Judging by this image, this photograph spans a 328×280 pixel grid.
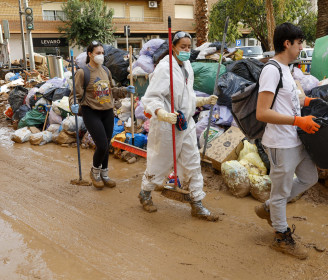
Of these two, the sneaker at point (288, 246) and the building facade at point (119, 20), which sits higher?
the building facade at point (119, 20)

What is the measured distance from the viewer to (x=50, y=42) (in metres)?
29.2

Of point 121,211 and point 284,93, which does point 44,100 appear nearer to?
point 121,211

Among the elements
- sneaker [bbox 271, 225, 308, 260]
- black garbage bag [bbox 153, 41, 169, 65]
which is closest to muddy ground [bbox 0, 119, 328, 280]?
sneaker [bbox 271, 225, 308, 260]

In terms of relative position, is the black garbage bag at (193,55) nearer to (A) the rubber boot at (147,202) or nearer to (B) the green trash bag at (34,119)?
(B) the green trash bag at (34,119)

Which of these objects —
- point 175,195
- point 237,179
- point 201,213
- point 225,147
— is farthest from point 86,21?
point 201,213

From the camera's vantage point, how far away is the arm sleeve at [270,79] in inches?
91.6

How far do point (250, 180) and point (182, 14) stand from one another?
30031mm

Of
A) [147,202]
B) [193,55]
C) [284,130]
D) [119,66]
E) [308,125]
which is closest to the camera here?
[308,125]

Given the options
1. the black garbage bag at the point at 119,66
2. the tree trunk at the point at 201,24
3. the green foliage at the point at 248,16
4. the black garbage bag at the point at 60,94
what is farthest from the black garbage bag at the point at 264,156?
the green foliage at the point at 248,16

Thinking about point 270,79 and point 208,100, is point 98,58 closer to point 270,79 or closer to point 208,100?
point 208,100

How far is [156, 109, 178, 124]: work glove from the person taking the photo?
2947 mm

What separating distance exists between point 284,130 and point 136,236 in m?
1.57

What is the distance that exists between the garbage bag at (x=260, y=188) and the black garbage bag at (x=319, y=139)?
141 centimetres

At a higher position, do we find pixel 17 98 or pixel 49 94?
pixel 49 94
